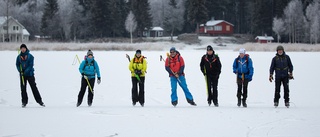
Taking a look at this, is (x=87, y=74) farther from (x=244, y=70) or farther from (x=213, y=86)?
(x=244, y=70)

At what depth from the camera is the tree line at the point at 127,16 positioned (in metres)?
62.7

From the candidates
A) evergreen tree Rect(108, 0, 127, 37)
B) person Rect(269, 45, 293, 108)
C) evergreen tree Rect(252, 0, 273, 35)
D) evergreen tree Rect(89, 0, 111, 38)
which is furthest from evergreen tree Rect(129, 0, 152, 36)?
person Rect(269, 45, 293, 108)

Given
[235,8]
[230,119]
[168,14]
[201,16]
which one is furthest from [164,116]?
[235,8]

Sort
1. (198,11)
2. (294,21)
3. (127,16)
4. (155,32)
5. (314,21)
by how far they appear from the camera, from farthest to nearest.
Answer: (155,32) < (127,16) < (198,11) < (294,21) < (314,21)

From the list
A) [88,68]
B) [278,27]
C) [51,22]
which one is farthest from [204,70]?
[51,22]

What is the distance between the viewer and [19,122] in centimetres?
679

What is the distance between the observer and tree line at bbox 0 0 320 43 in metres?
62.7

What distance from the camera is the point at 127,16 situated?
7125 centimetres

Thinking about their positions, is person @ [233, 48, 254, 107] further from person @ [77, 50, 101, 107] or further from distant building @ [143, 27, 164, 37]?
distant building @ [143, 27, 164, 37]

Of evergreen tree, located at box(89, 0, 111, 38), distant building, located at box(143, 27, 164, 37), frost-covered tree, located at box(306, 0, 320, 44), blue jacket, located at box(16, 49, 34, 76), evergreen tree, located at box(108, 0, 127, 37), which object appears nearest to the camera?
blue jacket, located at box(16, 49, 34, 76)

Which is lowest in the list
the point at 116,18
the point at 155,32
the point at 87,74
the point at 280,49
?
the point at 87,74

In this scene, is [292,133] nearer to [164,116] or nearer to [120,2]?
[164,116]

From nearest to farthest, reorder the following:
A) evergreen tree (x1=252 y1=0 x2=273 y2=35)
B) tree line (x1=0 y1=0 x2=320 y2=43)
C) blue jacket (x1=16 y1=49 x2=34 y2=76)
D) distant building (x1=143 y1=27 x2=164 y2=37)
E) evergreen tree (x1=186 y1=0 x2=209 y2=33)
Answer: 1. blue jacket (x1=16 y1=49 x2=34 y2=76)
2. tree line (x1=0 y1=0 x2=320 y2=43)
3. evergreen tree (x1=252 y1=0 x2=273 y2=35)
4. evergreen tree (x1=186 y1=0 x2=209 y2=33)
5. distant building (x1=143 y1=27 x2=164 y2=37)

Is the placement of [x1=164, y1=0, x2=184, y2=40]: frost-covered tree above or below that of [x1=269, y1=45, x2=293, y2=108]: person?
above
